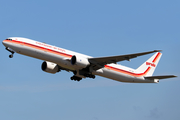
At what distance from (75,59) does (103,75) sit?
19.1 ft

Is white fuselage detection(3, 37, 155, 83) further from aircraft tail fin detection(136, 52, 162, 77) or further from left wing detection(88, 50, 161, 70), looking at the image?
aircraft tail fin detection(136, 52, 162, 77)

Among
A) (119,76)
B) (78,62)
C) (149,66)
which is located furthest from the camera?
(149,66)

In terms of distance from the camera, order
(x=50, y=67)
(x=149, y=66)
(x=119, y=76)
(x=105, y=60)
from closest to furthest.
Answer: (x=105, y=60), (x=119, y=76), (x=50, y=67), (x=149, y=66)

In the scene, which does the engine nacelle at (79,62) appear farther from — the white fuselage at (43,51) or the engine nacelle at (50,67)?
the engine nacelle at (50,67)

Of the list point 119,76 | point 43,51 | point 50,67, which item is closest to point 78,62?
point 43,51

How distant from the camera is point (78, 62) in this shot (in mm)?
40500

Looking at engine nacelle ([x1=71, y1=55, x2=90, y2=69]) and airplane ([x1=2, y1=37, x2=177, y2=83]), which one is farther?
engine nacelle ([x1=71, y1=55, x2=90, y2=69])

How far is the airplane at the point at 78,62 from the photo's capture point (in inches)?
1538

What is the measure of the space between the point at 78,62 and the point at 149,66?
1602 centimetres

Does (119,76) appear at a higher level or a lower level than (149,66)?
lower

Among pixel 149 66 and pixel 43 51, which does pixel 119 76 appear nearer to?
pixel 149 66

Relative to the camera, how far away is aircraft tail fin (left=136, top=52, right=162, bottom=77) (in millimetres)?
49169

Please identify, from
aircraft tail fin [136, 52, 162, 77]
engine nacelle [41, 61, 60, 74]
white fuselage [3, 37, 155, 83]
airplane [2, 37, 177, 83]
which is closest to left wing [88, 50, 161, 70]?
airplane [2, 37, 177, 83]

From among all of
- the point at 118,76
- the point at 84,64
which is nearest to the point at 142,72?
the point at 118,76
